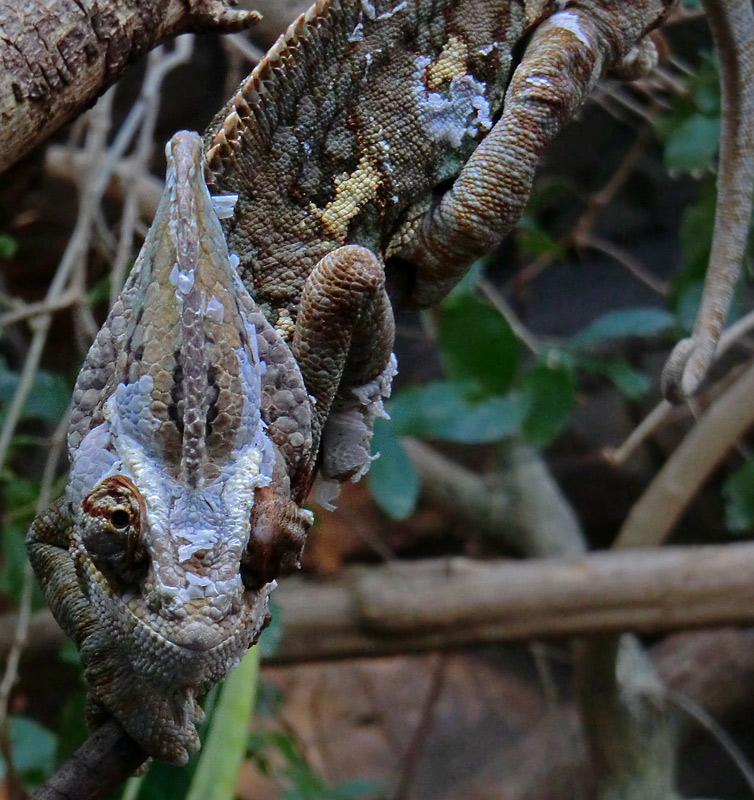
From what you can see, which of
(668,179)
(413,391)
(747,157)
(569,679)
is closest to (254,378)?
(747,157)

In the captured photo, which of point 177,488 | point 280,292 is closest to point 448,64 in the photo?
point 280,292

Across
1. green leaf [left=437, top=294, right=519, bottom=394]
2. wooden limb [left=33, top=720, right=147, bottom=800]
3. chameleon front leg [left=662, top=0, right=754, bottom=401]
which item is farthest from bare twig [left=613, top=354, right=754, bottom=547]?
wooden limb [left=33, top=720, right=147, bottom=800]

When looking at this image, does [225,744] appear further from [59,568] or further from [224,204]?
[224,204]

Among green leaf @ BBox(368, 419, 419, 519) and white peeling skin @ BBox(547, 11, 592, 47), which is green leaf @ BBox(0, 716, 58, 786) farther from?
white peeling skin @ BBox(547, 11, 592, 47)

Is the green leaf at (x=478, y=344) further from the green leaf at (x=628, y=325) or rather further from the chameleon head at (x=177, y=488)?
the chameleon head at (x=177, y=488)

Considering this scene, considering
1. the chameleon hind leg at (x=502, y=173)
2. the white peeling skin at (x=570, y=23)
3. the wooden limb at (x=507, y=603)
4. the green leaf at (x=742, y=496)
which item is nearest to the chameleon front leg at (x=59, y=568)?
the chameleon hind leg at (x=502, y=173)
